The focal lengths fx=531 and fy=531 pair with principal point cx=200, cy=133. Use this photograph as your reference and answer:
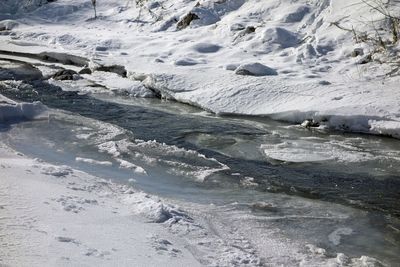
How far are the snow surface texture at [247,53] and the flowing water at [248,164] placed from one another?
440mm

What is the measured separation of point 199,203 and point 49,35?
37.6 ft

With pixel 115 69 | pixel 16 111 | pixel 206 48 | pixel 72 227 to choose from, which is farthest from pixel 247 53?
pixel 72 227

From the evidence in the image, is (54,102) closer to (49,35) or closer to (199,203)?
(199,203)

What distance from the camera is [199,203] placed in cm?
500

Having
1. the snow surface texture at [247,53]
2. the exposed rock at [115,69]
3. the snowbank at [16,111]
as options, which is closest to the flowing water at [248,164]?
the snowbank at [16,111]

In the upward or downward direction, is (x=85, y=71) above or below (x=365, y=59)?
below

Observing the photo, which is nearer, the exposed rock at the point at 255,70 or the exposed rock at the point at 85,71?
the exposed rock at the point at 255,70

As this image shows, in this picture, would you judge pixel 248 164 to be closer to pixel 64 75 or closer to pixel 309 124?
pixel 309 124

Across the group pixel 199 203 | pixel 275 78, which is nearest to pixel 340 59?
pixel 275 78

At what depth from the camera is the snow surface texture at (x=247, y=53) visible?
321 inches

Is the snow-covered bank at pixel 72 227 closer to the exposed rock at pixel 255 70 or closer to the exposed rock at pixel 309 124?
the exposed rock at pixel 309 124

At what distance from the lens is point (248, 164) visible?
6344 mm

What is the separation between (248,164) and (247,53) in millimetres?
5225

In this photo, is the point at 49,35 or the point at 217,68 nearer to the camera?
the point at 217,68
